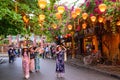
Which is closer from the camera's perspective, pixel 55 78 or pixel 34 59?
pixel 55 78

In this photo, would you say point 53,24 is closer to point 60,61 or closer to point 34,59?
point 34,59

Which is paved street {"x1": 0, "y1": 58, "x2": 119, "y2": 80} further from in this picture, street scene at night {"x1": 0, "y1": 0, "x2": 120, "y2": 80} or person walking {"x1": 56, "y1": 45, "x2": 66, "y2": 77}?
person walking {"x1": 56, "y1": 45, "x2": 66, "y2": 77}

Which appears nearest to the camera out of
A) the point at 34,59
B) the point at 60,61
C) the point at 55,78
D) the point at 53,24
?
the point at 55,78

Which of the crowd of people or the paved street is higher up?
the crowd of people

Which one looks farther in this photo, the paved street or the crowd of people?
the crowd of people

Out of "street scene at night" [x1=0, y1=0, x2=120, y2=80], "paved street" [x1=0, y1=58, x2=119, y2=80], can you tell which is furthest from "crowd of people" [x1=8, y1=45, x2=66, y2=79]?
"paved street" [x1=0, y1=58, x2=119, y2=80]

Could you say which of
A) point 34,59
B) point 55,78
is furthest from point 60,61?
point 34,59

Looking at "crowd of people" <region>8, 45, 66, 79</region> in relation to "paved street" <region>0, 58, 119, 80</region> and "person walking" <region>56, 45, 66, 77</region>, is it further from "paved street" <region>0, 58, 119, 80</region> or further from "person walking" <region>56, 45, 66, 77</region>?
"paved street" <region>0, 58, 119, 80</region>

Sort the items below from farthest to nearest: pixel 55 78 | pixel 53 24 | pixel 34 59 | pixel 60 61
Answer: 1. pixel 53 24
2. pixel 34 59
3. pixel 60 61
4. pixel 55 78

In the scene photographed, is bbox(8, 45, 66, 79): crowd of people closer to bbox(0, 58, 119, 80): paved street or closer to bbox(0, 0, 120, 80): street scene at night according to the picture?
bbox(0, 0, 120, 80): street scene at night

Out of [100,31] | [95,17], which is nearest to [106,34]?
[100,31]

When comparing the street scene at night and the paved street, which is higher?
the street scene at night

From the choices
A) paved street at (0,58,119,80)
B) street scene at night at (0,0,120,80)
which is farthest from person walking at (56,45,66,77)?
paved street at (0,58,119,80)

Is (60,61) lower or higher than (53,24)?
lower
